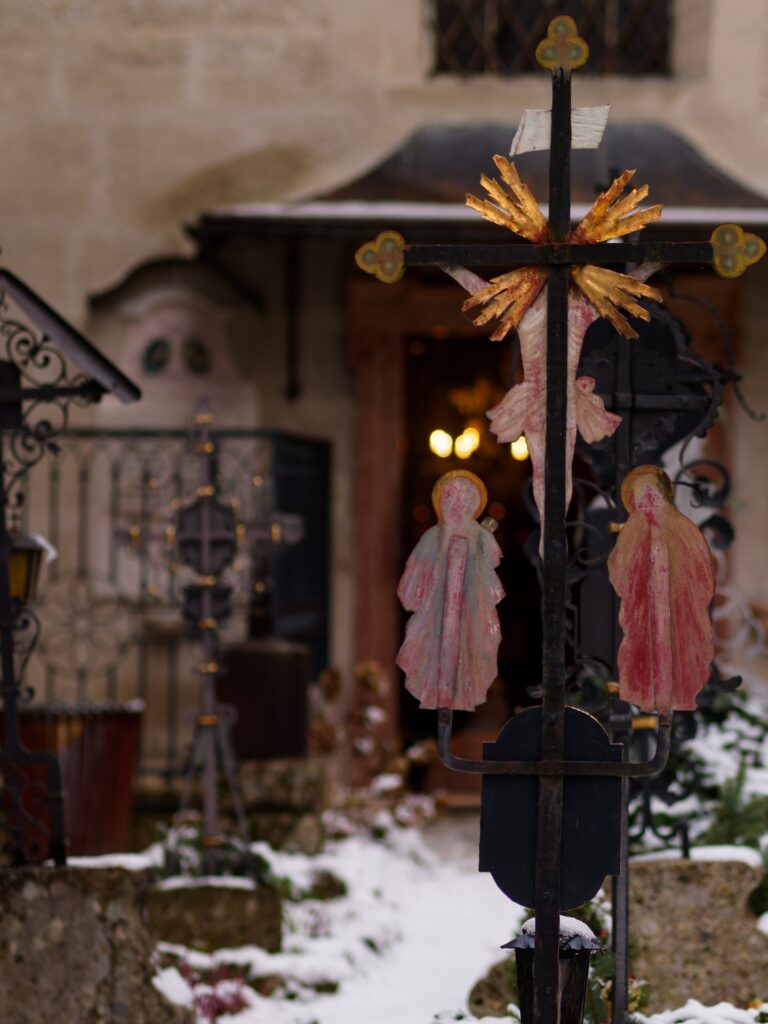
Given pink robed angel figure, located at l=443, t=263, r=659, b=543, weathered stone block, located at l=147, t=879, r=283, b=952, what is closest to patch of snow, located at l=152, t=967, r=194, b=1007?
weathered stone block, located at l=147, t=879, r=283, b=952

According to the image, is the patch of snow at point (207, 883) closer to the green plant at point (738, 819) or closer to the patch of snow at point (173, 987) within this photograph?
the patch of snow at point (173, 987)

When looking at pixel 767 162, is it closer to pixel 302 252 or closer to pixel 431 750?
pixel 302 252

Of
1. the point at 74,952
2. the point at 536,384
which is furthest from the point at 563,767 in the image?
the point at 74,952

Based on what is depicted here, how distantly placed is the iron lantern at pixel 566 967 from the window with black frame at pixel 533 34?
7244 mm

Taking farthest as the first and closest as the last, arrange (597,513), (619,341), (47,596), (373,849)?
(47,596)
(373,849)
(597,513)
(619,341)

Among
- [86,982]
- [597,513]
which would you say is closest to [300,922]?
[86,982]

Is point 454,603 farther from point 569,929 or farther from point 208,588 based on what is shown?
point 208,588

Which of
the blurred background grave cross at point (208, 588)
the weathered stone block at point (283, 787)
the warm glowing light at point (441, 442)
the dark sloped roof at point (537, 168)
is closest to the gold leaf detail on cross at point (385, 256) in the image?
the warm glowing light at point (441, 442)

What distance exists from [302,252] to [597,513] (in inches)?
197

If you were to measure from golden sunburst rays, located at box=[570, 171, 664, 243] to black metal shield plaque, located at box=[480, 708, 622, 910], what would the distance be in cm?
106

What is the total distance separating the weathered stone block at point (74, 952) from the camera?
197 inches

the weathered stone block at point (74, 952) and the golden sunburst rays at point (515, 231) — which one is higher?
the golden sunburst rays at point (515, 231)

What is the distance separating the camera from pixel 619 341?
4.98 meters

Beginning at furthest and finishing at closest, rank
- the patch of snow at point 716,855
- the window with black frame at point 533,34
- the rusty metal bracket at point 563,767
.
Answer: the window with black frame at point 533,34, the patch of snow at point 716,855, the rusty metal bracket at point 563,767
